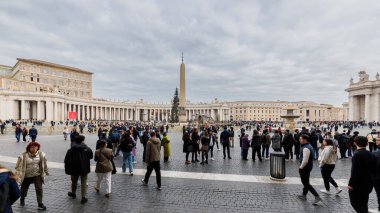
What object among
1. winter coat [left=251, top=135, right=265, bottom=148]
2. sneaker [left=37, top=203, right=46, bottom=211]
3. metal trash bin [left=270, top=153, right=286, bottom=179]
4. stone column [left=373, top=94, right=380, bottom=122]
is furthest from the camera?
stone column [left=373, top=94, right=380, bottom=122]

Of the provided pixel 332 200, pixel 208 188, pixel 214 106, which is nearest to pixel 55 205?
pixel 208 188

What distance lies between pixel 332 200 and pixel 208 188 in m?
3.29

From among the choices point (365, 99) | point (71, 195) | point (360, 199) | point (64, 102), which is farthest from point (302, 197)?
point (64, 102)

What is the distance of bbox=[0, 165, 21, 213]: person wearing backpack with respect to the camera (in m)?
2.87

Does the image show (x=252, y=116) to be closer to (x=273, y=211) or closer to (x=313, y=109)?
(x=313, y=109)

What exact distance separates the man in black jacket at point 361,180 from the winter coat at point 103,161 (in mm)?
5482

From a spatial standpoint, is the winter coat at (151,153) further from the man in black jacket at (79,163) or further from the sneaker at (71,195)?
the sneaker at (71,195)

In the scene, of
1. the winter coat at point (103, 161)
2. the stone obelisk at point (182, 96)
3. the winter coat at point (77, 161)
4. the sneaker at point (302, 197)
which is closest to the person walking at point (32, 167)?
the winter coat at point (77, 161)

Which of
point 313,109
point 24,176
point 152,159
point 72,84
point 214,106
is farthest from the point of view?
point 313,109

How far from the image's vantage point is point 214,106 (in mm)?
115500

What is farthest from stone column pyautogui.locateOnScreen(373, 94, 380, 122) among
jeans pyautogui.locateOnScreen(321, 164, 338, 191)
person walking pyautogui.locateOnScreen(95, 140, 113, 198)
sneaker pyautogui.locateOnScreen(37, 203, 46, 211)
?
sneaker pyautogui.locateOnScreen(37, 203, 46, 211)

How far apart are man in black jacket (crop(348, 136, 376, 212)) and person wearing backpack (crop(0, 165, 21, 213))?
5486 millimetres

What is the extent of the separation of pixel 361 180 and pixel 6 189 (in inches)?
222

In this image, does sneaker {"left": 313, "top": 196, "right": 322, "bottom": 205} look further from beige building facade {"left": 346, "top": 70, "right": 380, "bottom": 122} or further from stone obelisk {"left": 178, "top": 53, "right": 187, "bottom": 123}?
beige building facade {"left": 346, "top": 70, "right": 380, "bottom": 122}
